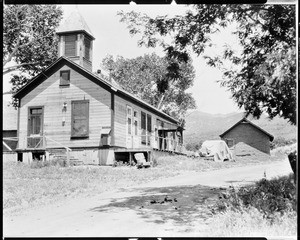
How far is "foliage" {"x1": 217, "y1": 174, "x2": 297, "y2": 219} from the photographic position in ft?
19.9

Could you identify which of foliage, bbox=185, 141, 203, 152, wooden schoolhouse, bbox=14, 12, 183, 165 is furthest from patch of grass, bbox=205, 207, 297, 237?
foliage, bbox=185, 141, 203, 152

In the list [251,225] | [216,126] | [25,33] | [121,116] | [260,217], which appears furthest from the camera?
[121,116]

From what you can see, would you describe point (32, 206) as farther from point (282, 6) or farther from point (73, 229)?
point (282, 6)

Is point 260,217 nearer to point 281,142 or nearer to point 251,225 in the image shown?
point 251,225

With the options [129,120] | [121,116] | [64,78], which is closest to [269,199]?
[64,78]

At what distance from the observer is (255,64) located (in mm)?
6473

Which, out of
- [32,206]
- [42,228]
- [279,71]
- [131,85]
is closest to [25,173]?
[32,206]

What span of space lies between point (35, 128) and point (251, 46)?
10.0m

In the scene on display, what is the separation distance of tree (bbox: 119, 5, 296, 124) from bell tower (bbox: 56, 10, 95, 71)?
0.77 metres

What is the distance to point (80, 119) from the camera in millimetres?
15305

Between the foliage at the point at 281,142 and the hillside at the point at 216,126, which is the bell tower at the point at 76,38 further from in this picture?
the foliage at the point at 281,142

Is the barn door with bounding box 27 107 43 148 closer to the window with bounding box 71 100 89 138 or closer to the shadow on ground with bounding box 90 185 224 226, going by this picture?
the window with bounding box 71 100 89 138

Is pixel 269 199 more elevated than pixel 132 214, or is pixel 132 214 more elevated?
pixel 269 199

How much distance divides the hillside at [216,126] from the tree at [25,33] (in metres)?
3.57
